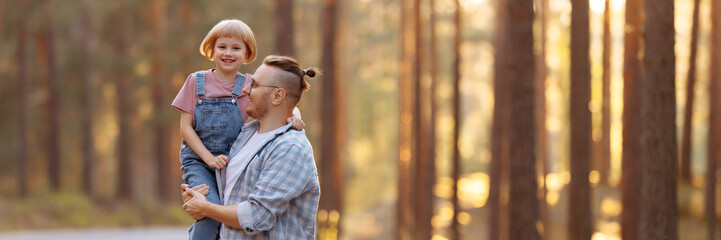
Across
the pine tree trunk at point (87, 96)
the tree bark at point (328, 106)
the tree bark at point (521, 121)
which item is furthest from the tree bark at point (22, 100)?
the tree bark at point (521, 121)

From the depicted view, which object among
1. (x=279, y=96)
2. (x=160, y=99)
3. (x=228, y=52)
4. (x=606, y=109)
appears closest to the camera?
(x=279, y=96)

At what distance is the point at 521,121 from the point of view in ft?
36.8

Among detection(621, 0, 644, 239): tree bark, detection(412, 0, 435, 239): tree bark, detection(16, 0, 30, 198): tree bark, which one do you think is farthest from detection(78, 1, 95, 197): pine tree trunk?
detection(621, 0, 644, 239): tree bark

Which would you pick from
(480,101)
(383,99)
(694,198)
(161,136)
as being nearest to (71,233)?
(161,136)

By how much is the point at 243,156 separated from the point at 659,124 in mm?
6633

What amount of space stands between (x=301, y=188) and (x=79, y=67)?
25579 millimetres

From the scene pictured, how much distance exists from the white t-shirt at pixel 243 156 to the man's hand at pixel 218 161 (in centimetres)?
3

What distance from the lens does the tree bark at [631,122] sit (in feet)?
44.5

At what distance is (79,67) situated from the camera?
27266mm

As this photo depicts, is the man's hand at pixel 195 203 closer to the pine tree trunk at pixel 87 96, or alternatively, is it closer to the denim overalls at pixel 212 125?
the denim overalls at pixel 212 125

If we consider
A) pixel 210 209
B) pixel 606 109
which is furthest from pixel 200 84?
pixel 606 109

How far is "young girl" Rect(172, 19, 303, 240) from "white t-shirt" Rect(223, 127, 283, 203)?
11cm

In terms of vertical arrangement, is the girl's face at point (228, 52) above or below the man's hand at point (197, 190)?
above

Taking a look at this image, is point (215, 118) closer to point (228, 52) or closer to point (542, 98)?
point (228, 52)
